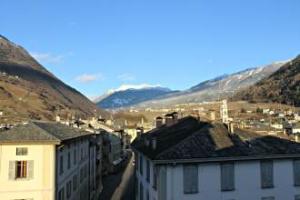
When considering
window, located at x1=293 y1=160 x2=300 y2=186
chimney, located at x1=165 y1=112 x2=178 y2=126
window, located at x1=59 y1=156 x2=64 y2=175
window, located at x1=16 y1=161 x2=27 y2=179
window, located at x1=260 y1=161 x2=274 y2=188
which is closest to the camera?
window, located at x1=260 y1=161 x2=274 y2=188

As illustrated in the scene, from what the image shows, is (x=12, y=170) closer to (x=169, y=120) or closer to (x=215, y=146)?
(x=215, y=146)

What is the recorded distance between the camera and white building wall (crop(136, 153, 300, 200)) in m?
26.6

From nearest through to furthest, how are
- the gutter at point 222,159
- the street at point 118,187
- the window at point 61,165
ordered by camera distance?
the gutter at point 222,159 → the window at point 61,165 → the street at point 118,187

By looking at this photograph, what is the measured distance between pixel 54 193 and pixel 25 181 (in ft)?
7.07

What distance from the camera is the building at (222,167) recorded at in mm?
26641

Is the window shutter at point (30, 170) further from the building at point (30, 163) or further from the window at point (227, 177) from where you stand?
the window at point (227, 177)

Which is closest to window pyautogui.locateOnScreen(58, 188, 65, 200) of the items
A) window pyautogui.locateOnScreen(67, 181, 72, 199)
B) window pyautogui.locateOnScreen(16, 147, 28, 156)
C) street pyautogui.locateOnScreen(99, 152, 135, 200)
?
window pyautogui.locateOnScreen(67, 181, 72, 199)

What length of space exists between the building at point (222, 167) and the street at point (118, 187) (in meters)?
26.0

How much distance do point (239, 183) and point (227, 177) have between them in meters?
0.97

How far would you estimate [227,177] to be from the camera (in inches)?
1088

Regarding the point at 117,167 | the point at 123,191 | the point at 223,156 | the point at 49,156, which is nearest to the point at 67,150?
the point at 49,156

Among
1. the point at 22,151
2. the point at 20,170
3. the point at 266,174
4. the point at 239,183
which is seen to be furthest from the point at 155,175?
the point at 20,170

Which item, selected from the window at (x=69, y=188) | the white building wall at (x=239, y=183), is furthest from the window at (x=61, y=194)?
the white building wall at (x=239, y=183)

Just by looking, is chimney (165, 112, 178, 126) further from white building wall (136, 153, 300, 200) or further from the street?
the street
